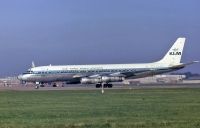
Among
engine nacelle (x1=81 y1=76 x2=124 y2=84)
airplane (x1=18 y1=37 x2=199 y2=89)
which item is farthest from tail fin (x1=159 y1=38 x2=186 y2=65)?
engine nacelle (x1=81 y1=76 x2=124 y2=84)

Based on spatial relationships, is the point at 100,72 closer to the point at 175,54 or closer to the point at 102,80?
the point at 102,80

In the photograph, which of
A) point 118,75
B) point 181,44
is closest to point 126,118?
point 118,75

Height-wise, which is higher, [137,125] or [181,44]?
[181,44]

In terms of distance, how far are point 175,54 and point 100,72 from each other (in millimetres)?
16935

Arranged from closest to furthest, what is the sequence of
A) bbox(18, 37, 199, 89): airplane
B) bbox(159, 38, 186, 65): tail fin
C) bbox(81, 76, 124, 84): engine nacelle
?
bbox(81, 76, 124, 84): engine nacelle < bbox(18, 37, 199, 89): airplane < bbox(159, 38, 186, 65): tail fin

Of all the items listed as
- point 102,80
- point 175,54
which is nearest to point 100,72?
point 102,80

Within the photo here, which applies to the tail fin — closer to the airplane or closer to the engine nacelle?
the airplane

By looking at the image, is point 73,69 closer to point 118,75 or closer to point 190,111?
point 118,75

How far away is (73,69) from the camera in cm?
10538

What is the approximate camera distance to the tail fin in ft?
358

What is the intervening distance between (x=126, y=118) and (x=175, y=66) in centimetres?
8089

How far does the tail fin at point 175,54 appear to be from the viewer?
10900 cm

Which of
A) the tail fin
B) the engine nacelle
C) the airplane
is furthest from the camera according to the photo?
the tail fin

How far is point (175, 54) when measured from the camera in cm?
11219
